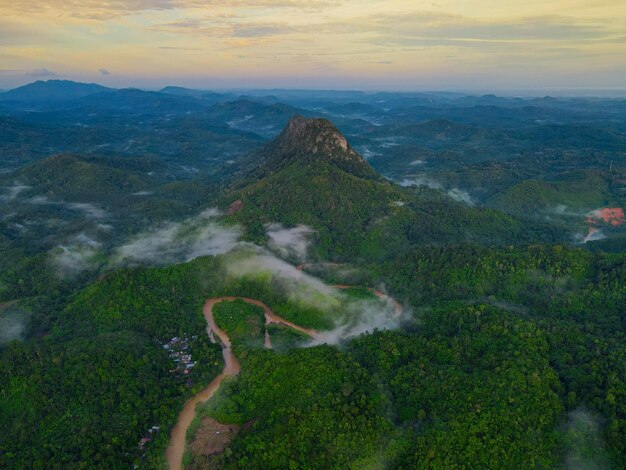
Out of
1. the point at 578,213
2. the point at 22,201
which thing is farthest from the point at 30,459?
the point at 578,213

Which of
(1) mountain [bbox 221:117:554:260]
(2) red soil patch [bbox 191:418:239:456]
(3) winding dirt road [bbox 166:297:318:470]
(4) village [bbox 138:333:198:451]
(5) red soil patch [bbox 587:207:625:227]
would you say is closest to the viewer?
(2) red soil patch [bbox 191:418:239:456]

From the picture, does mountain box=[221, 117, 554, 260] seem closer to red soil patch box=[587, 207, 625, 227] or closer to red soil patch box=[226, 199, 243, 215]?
red soil patch box=[226, 199, 243, 215]

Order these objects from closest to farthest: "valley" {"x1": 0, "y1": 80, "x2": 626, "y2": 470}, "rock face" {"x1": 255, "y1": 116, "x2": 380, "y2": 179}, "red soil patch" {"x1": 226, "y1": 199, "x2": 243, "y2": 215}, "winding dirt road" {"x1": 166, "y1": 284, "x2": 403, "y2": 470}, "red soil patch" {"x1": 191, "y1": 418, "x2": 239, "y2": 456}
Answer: "valley" {"x1": 0, "y1": 80, "x2": 626, "y2": 470}
"red soil patch" {"x1": 191, "y1": 418, "x2": 239, "y2": 456}
"winding dirt road" {"x1": 166, "y1": 284, "x2": 403, "y2": 470}
"red soil patch" {"x1": 226, "y1": 199, "x2": 243, "y2": 215}
"rock face" {"x1": 255, "y1": 116, "x2": 380, "y2": 179}

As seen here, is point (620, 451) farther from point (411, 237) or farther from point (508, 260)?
point (411, 237)

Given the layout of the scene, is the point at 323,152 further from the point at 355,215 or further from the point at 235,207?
the point at 235,207

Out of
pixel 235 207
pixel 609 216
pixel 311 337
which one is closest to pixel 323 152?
pixel 235 207

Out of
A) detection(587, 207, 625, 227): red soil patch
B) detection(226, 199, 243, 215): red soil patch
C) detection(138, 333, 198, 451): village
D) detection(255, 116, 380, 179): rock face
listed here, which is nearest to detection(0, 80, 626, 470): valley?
detection(138, 333, 198, 451): village

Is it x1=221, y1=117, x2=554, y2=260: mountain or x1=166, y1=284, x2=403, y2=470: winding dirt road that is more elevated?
x1=221, y1=117, x2=554, y2=260: mountain

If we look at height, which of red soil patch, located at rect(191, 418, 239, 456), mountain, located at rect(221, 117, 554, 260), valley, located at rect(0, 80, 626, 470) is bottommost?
red soil patch, located at rect(191, 418, 239, 456)

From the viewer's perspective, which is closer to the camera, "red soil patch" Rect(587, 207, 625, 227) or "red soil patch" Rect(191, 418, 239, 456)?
"red soil patch" Rect(191, 418, 239, 456)
